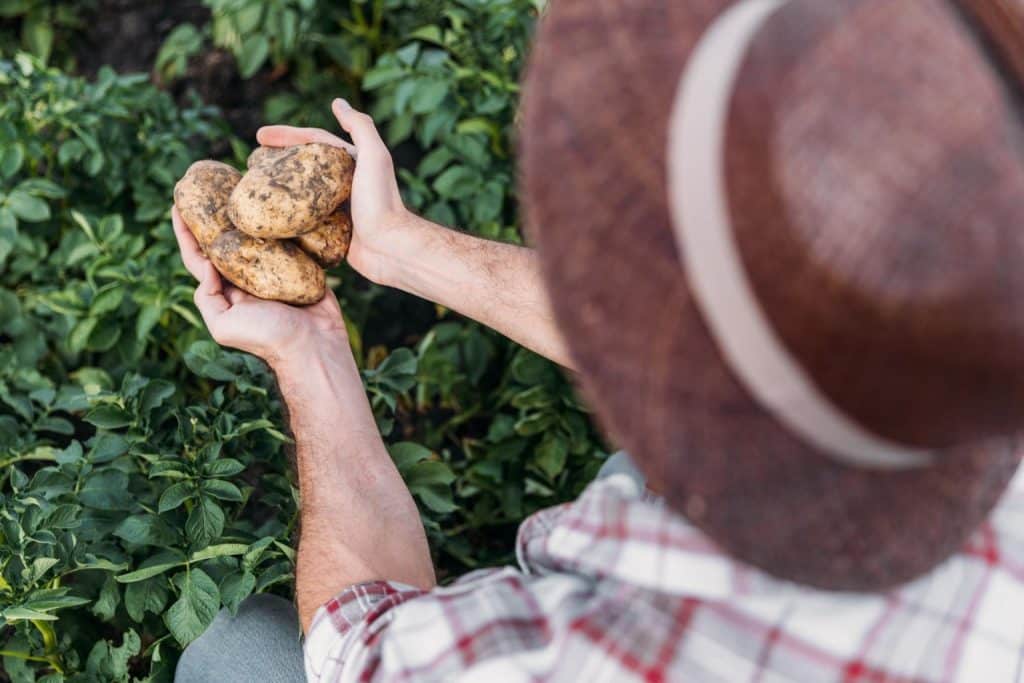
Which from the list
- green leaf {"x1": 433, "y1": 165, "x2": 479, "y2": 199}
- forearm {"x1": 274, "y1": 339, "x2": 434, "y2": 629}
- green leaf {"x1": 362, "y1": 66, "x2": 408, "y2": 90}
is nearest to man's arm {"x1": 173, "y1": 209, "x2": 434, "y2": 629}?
forearm {"x1": 274, "y1": 339, "x2": 434, "y2": 629}

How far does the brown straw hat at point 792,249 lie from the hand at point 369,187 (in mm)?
814

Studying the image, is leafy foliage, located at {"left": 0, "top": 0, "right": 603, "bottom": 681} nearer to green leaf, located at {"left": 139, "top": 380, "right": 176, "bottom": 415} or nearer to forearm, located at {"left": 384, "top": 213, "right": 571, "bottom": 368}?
green leaf, located at {"left": 139, "top": 380, "right": 176, "bottom": 415}

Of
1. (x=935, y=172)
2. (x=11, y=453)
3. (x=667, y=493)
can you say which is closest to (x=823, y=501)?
(x=667, y=493)

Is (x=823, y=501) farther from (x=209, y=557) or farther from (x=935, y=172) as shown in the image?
(x=209, y=557)

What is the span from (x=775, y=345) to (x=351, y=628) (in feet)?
2.25

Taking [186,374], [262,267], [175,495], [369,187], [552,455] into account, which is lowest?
[186,374]

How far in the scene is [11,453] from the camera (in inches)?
64.7

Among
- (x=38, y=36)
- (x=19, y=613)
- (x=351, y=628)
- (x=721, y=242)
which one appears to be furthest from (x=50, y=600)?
(x=38, y=36)

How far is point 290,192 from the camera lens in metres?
1.54

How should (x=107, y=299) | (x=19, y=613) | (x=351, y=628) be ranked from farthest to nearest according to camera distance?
(x=107, y=299), (x=19, y=613), (x=351, y=628)

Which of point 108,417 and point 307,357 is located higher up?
point 307,357

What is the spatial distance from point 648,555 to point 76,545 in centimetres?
97

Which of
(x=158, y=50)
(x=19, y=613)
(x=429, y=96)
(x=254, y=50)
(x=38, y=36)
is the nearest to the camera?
(x=19, y=613)

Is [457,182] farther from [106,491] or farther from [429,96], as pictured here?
[106,491]
